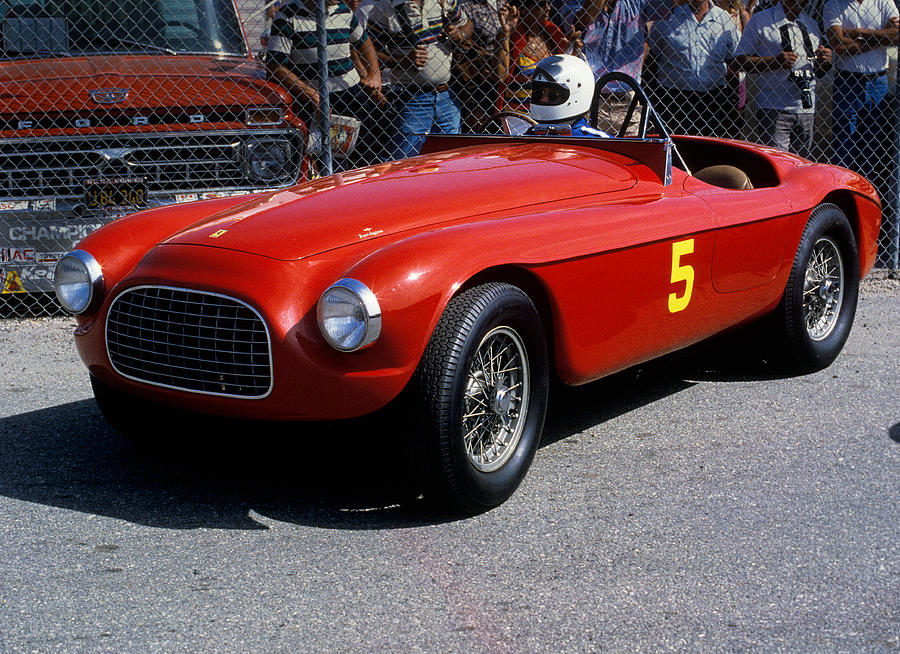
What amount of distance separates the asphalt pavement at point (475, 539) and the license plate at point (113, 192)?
2.01 meters

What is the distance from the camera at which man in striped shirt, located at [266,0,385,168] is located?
686 centimetres

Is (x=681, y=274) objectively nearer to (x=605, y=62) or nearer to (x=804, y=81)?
(x=605, y=62)

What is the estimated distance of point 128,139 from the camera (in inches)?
255

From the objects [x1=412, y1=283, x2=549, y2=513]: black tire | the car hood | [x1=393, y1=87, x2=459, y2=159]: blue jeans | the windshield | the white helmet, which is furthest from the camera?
[x1=393, y1=87, x2=459, y2=159]: blue jeans

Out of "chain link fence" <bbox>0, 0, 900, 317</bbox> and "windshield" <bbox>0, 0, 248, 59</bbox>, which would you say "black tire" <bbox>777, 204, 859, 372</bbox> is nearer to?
"chain link fence" <bbox>0, 0, 900, 317</bbox>

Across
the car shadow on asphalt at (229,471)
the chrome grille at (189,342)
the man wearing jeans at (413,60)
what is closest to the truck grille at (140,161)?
the man wearing jeans at (413,60)

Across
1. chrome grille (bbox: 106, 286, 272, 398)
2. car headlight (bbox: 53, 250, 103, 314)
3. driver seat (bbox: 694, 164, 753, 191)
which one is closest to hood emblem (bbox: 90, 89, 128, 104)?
car headlight (bbox: 53, 250, 103, 314)

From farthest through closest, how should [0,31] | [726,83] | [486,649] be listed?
[726,83]
[0,31]
[486,649]

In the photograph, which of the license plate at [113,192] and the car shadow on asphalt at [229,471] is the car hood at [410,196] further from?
the license plate at [113,192]

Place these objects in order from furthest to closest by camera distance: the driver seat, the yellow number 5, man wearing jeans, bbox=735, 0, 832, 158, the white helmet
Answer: man wearing jeans, bbox=735, 0, 832, 158 < the driver seat < the white helmet < the yellow number 5

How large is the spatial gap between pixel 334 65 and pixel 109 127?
147 cm

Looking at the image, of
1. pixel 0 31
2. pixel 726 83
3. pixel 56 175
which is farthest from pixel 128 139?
pixel 726 83

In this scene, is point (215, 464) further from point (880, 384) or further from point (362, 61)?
point (362, 61)

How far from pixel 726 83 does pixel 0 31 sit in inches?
192
